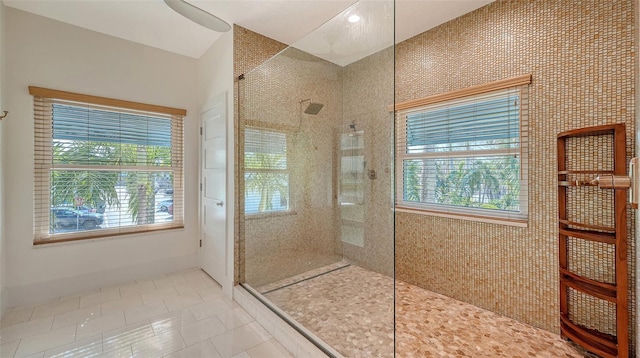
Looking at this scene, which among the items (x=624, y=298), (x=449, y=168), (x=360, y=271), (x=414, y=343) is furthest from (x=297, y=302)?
(x=624, y=298)

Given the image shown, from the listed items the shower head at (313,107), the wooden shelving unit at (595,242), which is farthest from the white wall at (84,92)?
the wooden shelving unit at (595,242)

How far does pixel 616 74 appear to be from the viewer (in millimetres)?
1641

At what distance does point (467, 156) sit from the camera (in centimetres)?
233

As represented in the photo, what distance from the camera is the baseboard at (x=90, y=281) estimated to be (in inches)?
91.9

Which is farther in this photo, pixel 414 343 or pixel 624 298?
pixel 414 343

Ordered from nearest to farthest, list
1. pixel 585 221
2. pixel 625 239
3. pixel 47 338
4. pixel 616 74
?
1. pixel 625 239
2. pixel 616 74
3. pixel 585 221
4. pixel 47 338

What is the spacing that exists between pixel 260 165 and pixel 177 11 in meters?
1.47

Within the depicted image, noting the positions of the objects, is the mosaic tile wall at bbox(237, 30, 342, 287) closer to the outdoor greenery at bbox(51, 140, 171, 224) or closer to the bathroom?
the bathroom

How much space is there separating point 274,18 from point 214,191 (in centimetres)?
180

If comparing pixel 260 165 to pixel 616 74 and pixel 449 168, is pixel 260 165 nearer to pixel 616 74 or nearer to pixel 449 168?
pixel 449 168

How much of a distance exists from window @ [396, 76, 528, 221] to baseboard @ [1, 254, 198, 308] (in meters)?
2.71

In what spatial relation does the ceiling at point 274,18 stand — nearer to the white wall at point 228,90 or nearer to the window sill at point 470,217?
the white wall at point 228,90

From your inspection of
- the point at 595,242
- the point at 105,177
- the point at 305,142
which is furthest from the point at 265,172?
the point at 595,242

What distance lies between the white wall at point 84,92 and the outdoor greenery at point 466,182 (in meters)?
2.60
